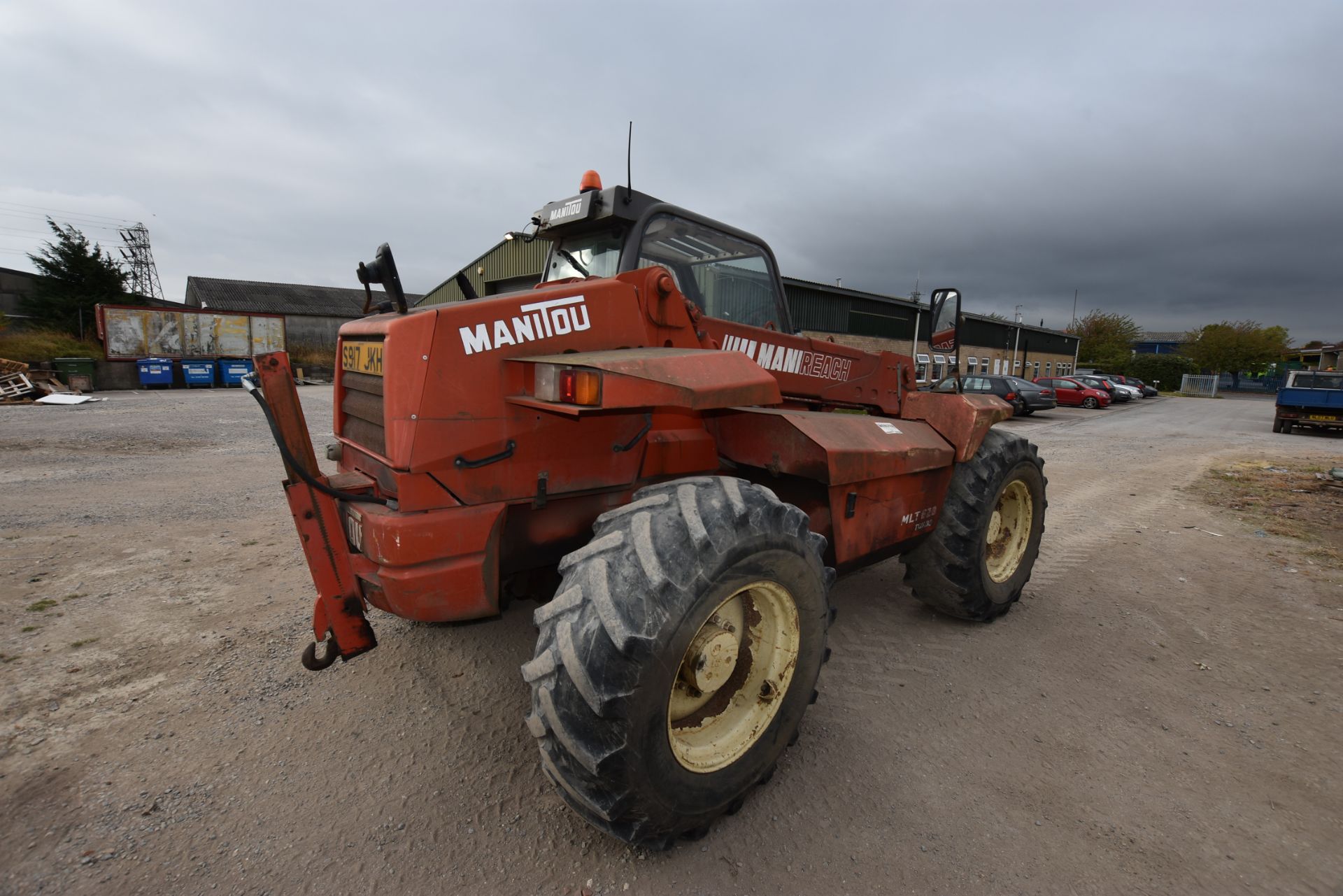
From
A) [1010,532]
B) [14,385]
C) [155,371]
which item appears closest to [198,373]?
[155,371]

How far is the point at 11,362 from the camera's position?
55.1 feet

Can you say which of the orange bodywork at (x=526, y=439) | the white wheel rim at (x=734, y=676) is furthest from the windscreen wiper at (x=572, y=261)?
the white wheel rim at (x=734, y=676)

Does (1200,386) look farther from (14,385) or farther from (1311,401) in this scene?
(14,385)

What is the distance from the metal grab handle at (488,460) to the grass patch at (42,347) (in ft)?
77.7

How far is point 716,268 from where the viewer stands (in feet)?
11.5

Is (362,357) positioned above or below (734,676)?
above

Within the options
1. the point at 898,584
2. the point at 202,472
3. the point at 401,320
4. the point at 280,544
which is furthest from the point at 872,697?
the point at 202,472

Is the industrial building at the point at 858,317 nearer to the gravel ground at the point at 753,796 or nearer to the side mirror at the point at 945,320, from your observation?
the side mirror at the point at 945,320

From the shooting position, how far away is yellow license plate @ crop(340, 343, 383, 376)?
2625 millimetres

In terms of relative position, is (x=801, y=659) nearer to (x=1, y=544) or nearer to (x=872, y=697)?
(x=872, y=697)

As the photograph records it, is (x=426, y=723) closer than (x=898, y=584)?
Yes

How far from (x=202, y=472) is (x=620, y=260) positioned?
801cm

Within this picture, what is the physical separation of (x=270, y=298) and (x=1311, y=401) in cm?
5298

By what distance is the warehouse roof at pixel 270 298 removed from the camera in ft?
141
